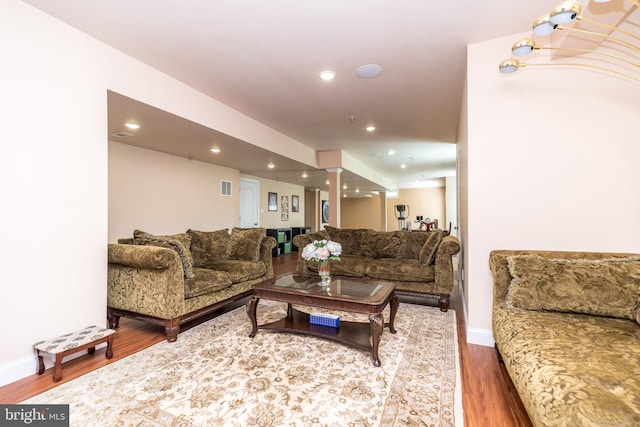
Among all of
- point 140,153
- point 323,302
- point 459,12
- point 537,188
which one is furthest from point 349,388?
point 140,153

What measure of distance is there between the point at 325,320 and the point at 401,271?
4.71 ft

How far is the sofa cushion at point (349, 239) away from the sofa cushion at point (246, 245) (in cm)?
126

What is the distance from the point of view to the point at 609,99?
2186 millimetres

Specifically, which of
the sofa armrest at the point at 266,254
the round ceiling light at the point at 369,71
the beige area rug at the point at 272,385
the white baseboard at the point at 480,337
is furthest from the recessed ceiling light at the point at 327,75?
the white baseboard at the point at 480,337

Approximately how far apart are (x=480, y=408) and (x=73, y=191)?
3200 mm

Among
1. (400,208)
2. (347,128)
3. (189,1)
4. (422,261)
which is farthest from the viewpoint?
(400,208)

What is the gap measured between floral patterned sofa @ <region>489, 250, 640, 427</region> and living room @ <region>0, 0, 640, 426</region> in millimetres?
345

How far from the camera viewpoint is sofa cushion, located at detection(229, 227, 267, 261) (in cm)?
401

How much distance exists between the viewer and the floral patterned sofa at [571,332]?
3.54 ft

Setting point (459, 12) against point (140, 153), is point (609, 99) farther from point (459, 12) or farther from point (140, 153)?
point (140, 153)

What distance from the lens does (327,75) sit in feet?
9.98

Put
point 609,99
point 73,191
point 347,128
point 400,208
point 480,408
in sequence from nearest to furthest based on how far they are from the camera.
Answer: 1. point 480,408
2. point 609,99
3. point 73,191
4. point 347,128
5. point 400,208

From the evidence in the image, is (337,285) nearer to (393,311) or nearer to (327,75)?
(393,311)

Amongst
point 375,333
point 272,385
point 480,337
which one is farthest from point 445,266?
point 272,385
